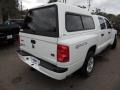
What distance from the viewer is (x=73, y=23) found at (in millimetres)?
3047

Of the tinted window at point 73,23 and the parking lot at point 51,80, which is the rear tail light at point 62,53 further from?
the parking lot at point 51,80

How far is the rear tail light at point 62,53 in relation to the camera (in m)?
2.50

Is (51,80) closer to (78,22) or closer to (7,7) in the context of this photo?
(78,22)

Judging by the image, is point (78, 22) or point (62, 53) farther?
point (78, 22)

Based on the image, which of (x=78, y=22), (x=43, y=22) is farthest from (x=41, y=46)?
(x=78, y=22)

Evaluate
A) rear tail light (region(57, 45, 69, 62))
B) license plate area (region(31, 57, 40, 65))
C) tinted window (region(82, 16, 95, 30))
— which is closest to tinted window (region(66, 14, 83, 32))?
tinted window (region(82, 16, 95, 30))

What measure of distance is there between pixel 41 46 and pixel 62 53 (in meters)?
0.61

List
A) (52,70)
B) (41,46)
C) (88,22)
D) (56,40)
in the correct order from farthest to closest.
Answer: (88,22), (41,46), (52,70), (56,40)

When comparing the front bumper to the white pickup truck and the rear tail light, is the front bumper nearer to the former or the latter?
the white pickup truck

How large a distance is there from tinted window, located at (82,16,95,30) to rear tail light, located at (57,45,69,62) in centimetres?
132

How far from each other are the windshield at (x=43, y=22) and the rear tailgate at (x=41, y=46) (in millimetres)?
117

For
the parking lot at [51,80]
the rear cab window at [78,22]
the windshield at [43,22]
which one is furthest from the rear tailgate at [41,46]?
the parking lot at [51,80]

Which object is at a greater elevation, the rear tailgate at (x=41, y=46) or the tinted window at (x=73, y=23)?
the tinted window at (x=73, y=23)

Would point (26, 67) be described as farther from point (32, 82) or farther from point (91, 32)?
point (91, 32)
